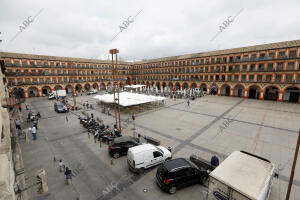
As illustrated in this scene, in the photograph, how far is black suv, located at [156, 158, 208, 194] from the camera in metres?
7.54

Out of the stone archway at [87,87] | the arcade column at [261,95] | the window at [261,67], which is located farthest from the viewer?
the stone archway at [87,87]

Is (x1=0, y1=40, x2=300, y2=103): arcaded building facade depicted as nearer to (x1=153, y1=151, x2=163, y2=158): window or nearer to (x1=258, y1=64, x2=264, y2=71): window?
(x1=258, y1=64, x2=264, y2=71): window

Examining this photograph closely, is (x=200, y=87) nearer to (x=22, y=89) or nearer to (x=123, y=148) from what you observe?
(x=123, y=148)

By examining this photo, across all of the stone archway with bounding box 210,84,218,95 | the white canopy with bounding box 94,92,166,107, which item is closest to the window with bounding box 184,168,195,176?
the white canopy with bounding box 94,92,166,107

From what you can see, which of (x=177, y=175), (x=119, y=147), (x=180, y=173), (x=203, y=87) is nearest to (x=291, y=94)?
(x=203, y=87)

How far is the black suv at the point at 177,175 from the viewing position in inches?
297

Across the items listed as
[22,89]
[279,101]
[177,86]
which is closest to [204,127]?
[279,101]

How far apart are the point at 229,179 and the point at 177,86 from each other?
51.5m

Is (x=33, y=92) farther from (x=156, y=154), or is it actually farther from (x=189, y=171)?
(x=189, y=171)

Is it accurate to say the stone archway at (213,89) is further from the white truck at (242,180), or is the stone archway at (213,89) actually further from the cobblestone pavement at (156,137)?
the white truck at (242,180)

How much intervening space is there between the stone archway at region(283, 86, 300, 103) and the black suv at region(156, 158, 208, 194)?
123ft

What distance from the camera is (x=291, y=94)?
3173cm

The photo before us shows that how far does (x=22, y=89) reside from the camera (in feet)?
136

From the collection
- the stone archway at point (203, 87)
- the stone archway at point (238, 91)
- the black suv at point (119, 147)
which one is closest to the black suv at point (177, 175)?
the black suv at point (119, 147)
